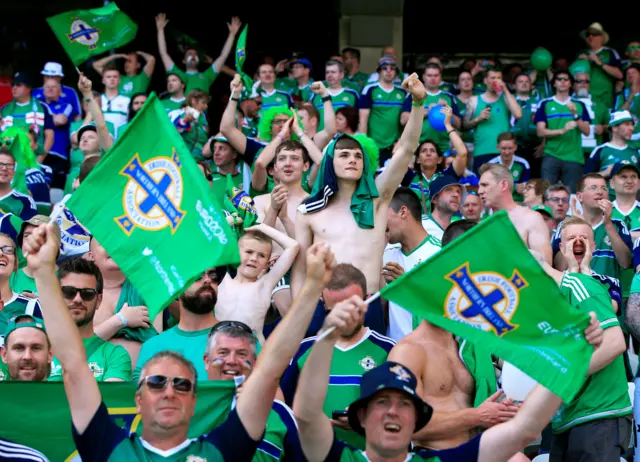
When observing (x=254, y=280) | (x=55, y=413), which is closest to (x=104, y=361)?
(x=55, y=413)

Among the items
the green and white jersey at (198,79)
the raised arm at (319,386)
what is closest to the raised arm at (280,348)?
the raised arm at (319,386)

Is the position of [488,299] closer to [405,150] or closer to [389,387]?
[389,387]

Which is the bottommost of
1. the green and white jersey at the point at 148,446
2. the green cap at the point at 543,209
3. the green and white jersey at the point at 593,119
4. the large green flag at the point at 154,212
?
the green and white jersey at the point at 593,119

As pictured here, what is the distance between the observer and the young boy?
7.42 meters

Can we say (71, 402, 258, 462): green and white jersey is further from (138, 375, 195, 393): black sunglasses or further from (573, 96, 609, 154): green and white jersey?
(573, 96, 609, 154): green and white jersey

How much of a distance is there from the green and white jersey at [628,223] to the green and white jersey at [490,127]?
3430mm

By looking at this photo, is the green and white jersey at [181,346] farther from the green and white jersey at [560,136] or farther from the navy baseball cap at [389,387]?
the green and white jersey at [560,136]

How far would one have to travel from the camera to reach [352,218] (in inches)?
312

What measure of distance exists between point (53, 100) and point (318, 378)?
10249 millimetres

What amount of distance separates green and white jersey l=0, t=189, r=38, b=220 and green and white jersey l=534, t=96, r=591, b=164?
262 inches

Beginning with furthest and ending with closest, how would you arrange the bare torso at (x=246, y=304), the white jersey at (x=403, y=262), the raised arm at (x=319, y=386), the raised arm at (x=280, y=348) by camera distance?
the white jersey at (x=403, y=262)
the bare torso at (x=246, y=304)
the raised arm at (x=280, y=348)
the raised arm at (x=319, y=386)

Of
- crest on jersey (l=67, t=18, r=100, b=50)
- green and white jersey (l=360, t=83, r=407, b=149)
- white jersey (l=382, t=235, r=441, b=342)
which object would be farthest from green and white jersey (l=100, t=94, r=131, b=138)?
white jersey (l=382, t=235, r=441, b=342)

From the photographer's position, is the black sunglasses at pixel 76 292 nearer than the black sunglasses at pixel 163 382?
No

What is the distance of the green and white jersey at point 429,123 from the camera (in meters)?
13.5
